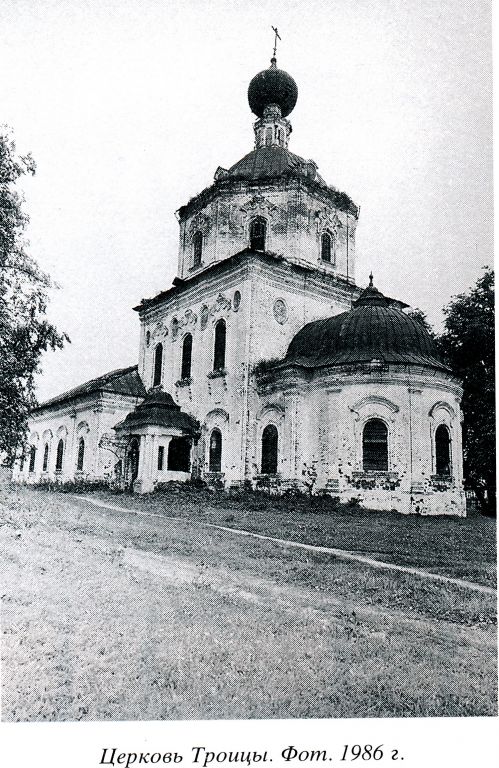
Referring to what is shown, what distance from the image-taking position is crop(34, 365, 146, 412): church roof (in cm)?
1991

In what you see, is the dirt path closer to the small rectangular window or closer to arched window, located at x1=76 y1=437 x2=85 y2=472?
the small rectangular window

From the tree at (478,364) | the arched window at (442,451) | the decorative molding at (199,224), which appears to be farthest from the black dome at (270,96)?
the arched window at (442,451)

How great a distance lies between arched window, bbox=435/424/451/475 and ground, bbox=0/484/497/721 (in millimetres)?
7787

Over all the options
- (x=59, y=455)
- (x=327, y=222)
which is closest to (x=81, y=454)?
(x=59, y=455)

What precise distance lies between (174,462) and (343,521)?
8.67 meters

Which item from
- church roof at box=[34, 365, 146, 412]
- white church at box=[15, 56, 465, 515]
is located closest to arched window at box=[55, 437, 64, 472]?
white church at box=[15, 56, 465, 515]

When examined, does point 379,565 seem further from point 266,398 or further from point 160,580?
point 266,398

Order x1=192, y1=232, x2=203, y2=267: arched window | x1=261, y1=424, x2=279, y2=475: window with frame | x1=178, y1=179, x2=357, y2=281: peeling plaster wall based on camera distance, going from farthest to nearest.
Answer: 1. x1=192, y1=232, x2=203, y2=267: arched window
2. x1=178, y1=179, x2=357, y2=281: peeling plaster wall
3. x1=261, y1=424, x2=279, y2=475: window with frame

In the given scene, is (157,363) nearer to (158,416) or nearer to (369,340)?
(158,416)

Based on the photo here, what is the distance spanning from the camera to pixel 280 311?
1834cm

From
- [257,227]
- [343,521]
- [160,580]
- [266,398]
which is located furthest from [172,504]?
[257,227]

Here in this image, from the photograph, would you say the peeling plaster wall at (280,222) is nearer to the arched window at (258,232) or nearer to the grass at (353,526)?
the arched window at (258,232)

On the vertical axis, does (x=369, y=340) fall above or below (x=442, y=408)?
above

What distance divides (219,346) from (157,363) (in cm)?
376
